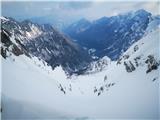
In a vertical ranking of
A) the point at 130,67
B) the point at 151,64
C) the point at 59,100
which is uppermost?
the point at 130,67

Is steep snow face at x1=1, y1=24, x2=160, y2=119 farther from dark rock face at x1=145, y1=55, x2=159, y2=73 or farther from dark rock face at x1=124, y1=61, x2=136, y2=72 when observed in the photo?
dark rock face at x1=124, y1=61, x2=136, y2=72

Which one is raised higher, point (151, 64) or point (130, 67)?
point (130, 67)

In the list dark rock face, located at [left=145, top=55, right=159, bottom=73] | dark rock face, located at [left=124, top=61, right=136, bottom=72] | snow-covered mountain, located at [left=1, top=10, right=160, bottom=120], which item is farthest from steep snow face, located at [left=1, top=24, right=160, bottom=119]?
dark rock face, located at [left=124, top=61, right=136, bottom=72]

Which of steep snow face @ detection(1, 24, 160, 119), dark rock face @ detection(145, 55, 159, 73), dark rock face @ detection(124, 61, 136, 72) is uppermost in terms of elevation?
dark rock face @ detection(124, 61, 136, 72)

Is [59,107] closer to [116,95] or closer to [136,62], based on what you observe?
[116,95]

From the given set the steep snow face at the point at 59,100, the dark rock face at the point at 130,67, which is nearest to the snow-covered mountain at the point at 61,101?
the steep snow face at the point at 59,100

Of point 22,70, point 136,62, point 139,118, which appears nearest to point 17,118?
point 22,70

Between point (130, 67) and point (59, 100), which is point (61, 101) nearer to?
point (59, 100)

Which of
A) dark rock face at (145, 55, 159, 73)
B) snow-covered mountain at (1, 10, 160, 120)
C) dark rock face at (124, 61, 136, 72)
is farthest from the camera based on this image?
dark rock face at (124, 61, 136, 72)

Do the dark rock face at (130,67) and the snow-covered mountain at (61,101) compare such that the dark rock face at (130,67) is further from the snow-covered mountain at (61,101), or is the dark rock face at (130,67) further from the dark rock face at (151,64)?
the dark rock face at (151,64)

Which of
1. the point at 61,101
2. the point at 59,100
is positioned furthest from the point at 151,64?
the point at 59,100

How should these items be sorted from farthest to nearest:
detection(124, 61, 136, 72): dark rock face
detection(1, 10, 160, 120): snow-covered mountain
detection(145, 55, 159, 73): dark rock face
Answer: detection(124, 61, 136, 72): dark rock face → detection(145, 55, 159, 73): dark rock face → detection(1, 10, 160, 120): snow-covered mountain
